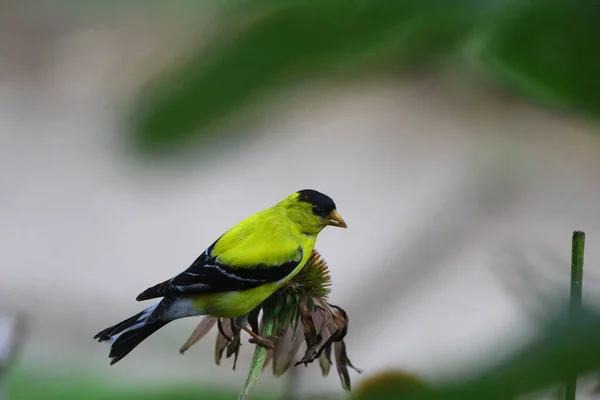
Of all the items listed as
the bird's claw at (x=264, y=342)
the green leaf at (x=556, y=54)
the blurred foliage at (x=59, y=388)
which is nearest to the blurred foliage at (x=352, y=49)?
the green leaf at (x=556, y=54)

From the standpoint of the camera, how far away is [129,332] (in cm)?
77

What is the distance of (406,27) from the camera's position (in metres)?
0.40

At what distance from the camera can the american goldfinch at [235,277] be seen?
0.79 m

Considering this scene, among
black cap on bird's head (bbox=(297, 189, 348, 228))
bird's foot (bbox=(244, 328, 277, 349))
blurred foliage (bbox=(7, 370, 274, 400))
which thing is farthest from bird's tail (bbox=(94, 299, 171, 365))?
blurred foliage (bbox=(7, 370, 274, 400))

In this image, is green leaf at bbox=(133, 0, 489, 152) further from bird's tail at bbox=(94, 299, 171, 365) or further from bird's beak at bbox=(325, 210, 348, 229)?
bird's beak at bbox=(325, 210, 348, 229)

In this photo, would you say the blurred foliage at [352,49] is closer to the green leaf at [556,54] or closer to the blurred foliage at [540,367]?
the green leaf at [556,54]

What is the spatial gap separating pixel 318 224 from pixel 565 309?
2.73 feet

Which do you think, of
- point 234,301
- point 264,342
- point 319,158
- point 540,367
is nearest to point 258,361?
point 264,342

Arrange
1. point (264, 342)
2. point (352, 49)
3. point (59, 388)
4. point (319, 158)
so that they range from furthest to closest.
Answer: point (319, 158), point (59, 388), point (264, 342), point (352, 49)

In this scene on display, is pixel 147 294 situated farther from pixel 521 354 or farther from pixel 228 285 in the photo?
pixel 521 354

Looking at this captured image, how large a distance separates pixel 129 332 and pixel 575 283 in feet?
1.92

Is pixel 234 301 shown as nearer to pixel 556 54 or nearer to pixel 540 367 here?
pixel 556 54

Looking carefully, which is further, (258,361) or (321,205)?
(321,205)

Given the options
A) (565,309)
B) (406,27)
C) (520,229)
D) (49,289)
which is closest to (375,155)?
(520,229)
